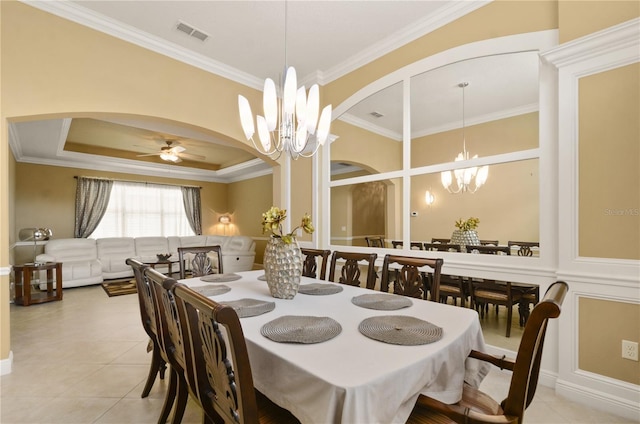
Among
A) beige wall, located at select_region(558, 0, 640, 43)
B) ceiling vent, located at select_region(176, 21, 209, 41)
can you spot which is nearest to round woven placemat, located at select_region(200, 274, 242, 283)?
ceiling vent, located at select_region(176, 21, 209, 41)

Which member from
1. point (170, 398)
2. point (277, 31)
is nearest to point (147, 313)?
point (170, 398)

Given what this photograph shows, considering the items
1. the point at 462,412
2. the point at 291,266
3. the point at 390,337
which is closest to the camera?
the point at 462,412

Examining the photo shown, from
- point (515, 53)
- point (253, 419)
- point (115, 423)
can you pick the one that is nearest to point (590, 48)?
point (515, 53)

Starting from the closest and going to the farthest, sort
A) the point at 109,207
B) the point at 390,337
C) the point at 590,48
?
1. the point at 390,337
2. the point at 590,48
3. the point at 109,207

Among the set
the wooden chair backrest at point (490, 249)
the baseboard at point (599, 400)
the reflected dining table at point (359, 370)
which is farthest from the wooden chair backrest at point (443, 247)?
the reflected dining table at point (359, 370)

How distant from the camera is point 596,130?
1914mm

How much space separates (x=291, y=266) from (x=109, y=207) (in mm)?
7535

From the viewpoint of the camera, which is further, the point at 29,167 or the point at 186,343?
the point at 29,167

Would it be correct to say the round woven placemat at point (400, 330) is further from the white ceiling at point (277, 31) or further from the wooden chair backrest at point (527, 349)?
the white ceiling at point (277, 31)

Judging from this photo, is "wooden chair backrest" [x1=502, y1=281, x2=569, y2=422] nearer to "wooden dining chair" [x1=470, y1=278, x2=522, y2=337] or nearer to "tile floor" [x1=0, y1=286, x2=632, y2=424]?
"tile floor" [x1=0, y1=286, x2=632, y2=424]

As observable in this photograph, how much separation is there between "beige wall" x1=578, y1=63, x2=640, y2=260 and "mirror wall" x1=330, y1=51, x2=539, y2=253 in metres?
0.32

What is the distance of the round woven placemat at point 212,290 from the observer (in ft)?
6.16

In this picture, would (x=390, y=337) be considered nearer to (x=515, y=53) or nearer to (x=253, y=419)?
(x=253, y=419)

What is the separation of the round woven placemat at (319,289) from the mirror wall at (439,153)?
4.34ft
